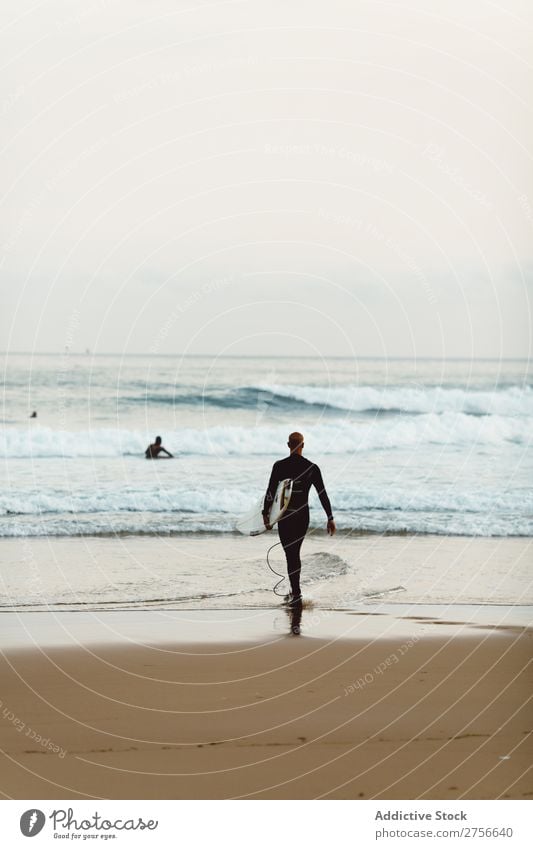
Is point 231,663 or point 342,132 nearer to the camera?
point 231,663

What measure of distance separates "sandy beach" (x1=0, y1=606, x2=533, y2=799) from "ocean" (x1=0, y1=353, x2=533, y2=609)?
1.51m

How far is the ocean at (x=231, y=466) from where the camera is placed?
1036cm

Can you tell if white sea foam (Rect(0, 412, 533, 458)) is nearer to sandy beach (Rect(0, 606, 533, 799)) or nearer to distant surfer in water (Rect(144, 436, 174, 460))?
distant surfer in water (Rect(144, 436, 174, 460))

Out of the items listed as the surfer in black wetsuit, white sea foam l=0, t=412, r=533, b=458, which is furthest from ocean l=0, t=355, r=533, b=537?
the surfer in black wetsuit

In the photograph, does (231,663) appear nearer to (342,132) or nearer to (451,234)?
(342,132)

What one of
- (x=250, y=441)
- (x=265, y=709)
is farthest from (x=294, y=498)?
(x=250, y=441)

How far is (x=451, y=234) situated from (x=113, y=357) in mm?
24966

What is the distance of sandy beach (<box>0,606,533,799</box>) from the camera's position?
500 cm

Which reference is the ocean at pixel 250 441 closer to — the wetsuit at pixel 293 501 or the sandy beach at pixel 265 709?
the wetsuit at pixel 293 501

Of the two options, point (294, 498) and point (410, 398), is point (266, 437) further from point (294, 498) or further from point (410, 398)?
point (294, 498)
